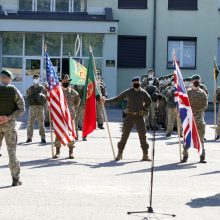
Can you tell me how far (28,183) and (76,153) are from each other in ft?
16.4

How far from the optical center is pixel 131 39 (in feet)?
123

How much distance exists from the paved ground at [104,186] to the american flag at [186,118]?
59cm

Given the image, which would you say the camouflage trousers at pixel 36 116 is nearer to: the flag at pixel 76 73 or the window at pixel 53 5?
the flag at pixel 76 73

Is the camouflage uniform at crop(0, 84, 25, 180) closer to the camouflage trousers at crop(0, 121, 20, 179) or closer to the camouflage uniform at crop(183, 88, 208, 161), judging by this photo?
the camouflage trousers at crop(0, 121, 20, 179)

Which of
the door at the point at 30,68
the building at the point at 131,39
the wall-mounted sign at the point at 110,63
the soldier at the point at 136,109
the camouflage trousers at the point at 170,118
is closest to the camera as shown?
the soldier at the point at 136,109

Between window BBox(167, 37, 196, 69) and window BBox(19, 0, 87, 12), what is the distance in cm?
534

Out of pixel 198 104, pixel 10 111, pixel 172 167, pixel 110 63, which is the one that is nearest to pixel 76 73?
pixel 198 104

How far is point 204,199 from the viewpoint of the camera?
1058cm

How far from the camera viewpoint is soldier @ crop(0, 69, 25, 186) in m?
11.2

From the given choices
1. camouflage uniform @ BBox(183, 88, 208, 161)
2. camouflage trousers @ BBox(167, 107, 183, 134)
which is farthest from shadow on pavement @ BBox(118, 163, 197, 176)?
camouflage trousers @ BBox(167, 107, 183, 134)

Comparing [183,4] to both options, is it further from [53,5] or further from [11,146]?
[11,146]

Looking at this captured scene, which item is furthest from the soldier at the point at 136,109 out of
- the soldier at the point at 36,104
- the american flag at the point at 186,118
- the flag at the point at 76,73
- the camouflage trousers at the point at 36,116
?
the camouflage trousers at the point at 36,116

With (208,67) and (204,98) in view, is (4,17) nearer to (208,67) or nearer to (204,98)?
(208,67)

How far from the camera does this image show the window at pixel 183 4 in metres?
37.8
